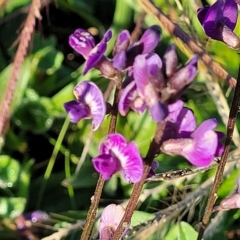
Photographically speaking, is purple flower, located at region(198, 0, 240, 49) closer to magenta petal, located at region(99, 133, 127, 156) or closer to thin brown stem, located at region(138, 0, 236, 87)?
magenta petal, located at region(99, 133, 127, 156)

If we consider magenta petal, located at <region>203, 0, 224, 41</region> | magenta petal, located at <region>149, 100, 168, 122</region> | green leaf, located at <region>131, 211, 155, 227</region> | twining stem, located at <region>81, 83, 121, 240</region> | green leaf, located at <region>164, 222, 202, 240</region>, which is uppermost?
magenta petal, located at <region>149, 100, 168, 122</region>

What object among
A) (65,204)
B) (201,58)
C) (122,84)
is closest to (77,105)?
(122,84)

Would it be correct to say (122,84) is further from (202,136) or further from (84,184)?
(84,184)

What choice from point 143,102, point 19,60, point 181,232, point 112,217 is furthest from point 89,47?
point 181,232

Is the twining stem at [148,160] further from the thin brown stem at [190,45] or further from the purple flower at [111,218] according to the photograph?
the thin brown stem at [190,45]

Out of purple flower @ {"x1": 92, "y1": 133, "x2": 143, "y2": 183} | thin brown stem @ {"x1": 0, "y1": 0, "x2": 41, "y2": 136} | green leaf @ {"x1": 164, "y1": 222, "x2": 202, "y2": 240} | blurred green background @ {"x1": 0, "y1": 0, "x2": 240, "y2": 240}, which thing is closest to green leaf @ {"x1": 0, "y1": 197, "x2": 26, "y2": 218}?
blurred green background @ {"x1": 0, "y1": 0, "x2": 240, "y2": 240}

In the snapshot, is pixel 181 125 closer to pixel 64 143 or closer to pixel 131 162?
pixel 131 162

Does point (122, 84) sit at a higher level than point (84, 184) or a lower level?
higher

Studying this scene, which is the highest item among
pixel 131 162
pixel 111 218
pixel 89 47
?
pixel 89 47
